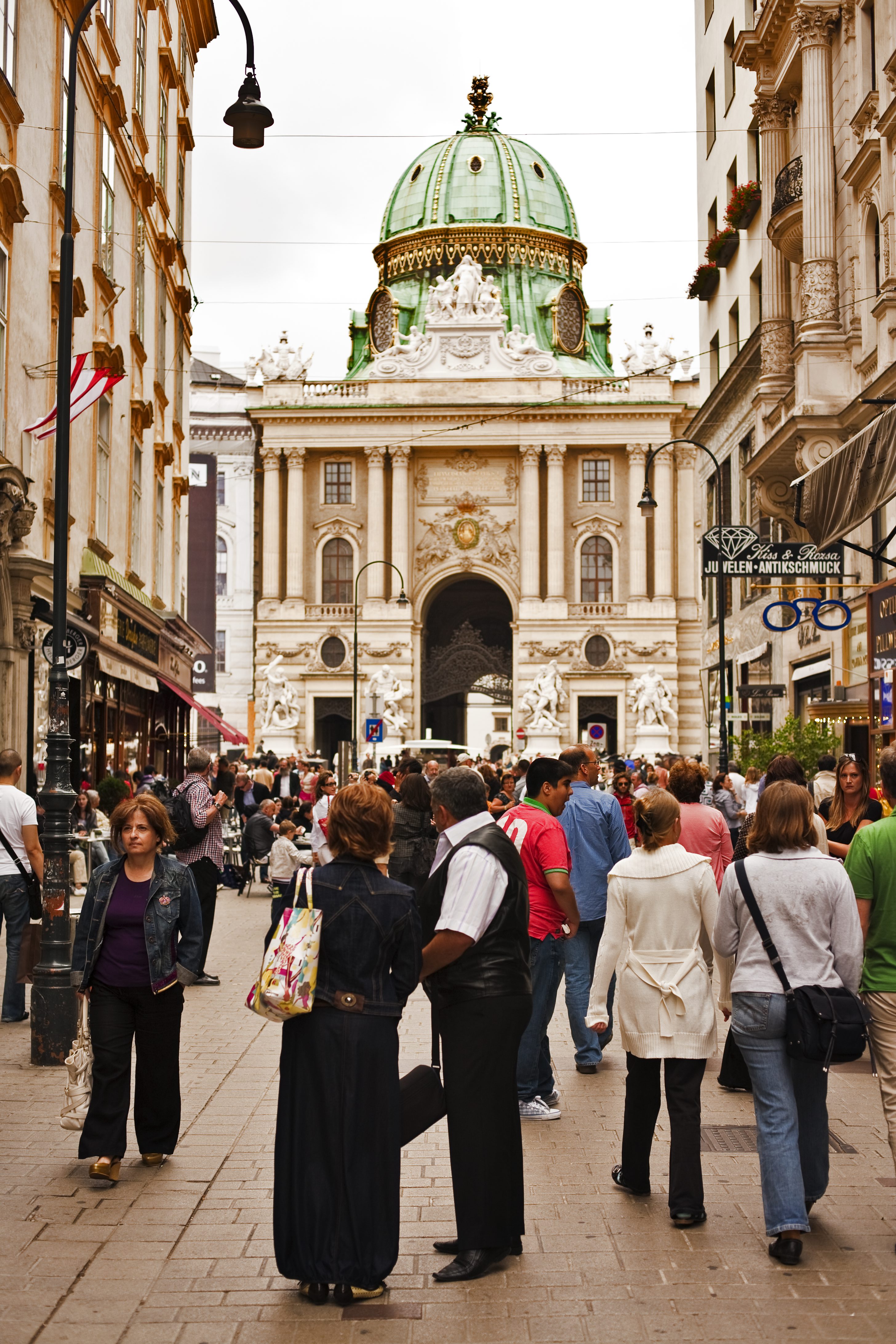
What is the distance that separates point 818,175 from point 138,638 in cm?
1400

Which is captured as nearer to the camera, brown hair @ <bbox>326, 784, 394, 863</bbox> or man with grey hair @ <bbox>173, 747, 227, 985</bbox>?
brown hair @ <bbox>326, 784, 394, 863</bbox>

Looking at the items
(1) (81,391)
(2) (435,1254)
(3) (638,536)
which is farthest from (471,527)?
(2) (435,1254)

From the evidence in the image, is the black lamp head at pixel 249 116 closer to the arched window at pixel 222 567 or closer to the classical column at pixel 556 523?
the classical column at pixel 556 523

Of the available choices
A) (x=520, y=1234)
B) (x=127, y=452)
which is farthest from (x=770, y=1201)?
(x=127, y=452)

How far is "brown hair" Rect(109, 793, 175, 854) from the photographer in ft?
23.4

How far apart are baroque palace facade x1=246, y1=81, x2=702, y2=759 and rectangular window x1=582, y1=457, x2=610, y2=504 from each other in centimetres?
7

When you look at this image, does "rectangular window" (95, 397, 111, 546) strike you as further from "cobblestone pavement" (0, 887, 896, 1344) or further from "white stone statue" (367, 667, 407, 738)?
"white stone statue" (367, 667, 407, 738)

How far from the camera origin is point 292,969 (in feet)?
17.1

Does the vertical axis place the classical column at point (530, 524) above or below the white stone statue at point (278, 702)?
above

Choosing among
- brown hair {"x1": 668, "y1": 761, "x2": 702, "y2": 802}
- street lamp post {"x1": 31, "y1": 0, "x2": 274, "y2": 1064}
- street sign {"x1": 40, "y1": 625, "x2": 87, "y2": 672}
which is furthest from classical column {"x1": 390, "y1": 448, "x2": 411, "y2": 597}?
brown hair {"x1": 668, "y1": 761, "x2": 702, "y2": 802}

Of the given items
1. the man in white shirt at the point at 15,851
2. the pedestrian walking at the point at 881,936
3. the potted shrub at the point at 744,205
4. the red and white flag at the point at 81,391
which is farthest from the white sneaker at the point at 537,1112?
the potted shrub at the point at 744,205

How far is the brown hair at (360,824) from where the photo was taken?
545 cm

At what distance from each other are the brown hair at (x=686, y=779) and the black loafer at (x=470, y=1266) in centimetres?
436

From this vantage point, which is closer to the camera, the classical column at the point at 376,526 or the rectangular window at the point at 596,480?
the classical column at the point at 376,526
